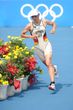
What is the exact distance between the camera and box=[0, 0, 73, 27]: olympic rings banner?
622 inches

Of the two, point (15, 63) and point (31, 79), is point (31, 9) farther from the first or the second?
point (15, 63)

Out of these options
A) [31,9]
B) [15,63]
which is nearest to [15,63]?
[15,63]

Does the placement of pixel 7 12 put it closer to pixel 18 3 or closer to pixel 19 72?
pixel 18 3

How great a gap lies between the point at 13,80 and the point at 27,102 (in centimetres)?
50

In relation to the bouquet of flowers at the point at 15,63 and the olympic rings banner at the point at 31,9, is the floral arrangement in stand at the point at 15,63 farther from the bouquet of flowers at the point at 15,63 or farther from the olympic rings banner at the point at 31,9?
the olympic rings banner at the point at 31,9

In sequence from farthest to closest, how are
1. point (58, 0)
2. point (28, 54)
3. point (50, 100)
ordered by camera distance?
point (58, 0)
point (28, 54)
point (50, 100)

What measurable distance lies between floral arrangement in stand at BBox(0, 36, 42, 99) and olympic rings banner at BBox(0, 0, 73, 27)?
7383mm

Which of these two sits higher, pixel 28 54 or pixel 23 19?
pixel 23 19

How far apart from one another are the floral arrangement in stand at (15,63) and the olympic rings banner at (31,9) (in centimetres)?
738

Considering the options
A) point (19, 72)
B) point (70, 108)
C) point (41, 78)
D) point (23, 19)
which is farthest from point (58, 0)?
point (70, 108)

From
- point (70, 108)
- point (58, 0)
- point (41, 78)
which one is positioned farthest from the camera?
point (58, 0)

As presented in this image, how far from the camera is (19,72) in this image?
7785 mm

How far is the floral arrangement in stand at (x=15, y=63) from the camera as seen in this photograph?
7492mm

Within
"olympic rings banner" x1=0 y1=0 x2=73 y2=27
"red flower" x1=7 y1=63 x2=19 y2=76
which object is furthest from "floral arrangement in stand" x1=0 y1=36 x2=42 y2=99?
"olympic rings banner" x1=0 y1=0 x2=73 y2=27
